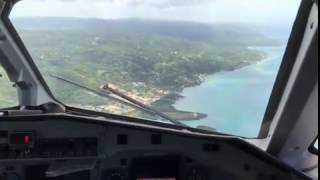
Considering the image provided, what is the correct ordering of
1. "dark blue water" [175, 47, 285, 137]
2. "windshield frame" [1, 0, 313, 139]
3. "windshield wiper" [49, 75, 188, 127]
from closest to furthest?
"windshield frame" [1, 0, 313, 139] < "dark blue water" [175, 47, 285, 137] < "windshield wiper" [49, 75, 188, 127]

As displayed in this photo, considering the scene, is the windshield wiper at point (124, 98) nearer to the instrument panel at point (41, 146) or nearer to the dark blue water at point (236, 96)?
the dark blue water at point (236, 96)

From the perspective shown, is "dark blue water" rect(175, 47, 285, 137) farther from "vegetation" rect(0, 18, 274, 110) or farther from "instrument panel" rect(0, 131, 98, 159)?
"instrument panel" rect(0, 131, 98, 159)

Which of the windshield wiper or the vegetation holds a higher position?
the vegetation

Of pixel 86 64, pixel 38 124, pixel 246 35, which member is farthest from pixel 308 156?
pixel 38 124

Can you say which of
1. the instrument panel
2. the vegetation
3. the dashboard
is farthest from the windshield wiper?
the instrument panel

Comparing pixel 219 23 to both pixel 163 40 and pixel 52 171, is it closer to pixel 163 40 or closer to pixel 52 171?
pixel 163 40

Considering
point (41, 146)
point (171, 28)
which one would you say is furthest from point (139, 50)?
point (41, 146)

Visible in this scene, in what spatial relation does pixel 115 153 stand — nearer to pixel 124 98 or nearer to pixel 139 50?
pixel 124 98

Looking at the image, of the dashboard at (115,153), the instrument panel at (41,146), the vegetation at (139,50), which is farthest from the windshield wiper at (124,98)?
the instrument panel at (41,146)
